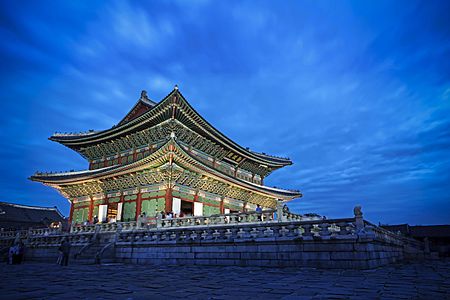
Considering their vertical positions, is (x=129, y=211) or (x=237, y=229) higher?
(x=129, y=211)

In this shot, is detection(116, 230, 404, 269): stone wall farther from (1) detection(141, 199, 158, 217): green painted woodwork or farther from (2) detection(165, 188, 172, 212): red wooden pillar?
(1) detection(141, 199, 158, 217): green painted woodwork

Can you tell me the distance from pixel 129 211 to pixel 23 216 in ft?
105

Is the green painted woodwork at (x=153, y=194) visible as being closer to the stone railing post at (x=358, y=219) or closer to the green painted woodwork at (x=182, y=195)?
the green painted woodwork at (x=182, y=195)

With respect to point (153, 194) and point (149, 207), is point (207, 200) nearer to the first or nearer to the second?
point (153, 194)

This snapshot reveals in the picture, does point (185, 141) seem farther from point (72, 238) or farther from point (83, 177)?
point (72, 238)

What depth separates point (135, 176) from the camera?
24094mm

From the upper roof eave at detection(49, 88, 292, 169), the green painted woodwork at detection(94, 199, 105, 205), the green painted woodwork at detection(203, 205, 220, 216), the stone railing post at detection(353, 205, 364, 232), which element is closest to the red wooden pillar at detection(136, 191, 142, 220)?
the green painted woodwork at detection(94, 199, 105, 205)

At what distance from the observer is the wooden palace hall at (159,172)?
73.4 feet

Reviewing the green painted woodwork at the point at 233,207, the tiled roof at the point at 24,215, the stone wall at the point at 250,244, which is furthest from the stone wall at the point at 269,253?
the tiled roof at the point at 24,215

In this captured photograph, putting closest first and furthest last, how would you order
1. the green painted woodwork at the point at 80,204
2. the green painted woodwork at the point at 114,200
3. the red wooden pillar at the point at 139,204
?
the red wooden pillar at the point at 139,204 < the green painted woodwork at the point at 114,200 < the green painted woodwork at the point at 80,204

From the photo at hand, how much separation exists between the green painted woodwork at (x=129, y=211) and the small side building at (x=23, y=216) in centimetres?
2239

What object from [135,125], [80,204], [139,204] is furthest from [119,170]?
[80,204]

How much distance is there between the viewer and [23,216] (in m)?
45.0

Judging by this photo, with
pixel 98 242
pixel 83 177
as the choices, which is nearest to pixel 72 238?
pixel 98 242
